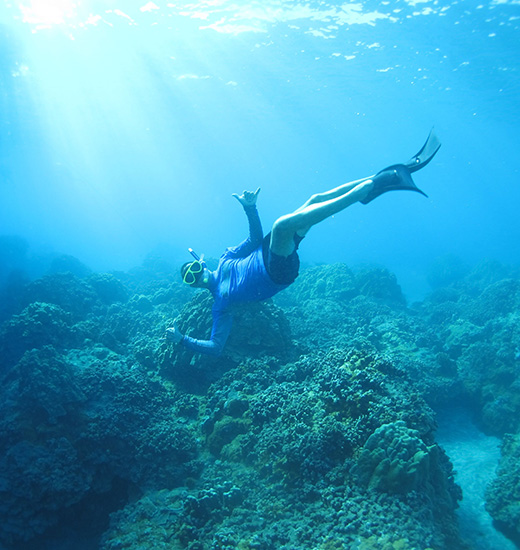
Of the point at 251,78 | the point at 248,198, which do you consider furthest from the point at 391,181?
the point at 251,78

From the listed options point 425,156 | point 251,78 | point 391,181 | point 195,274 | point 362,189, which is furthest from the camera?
point 251,78

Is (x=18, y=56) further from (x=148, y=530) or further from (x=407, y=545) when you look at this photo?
(x=407, y=545)

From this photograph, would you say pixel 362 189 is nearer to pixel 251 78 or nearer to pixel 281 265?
pixel 281 265

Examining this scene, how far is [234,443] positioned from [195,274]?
9.69ft

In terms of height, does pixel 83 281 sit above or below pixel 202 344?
above

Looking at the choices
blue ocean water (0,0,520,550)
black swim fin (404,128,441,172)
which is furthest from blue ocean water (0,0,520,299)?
black swim fin (404,128,441,172)

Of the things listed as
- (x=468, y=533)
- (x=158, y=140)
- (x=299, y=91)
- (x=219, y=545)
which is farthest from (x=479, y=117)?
(x=219, y=545)

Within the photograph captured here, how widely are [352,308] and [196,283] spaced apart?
33.4ft

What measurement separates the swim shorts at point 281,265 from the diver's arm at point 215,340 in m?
1.68

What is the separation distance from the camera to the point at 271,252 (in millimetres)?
4945

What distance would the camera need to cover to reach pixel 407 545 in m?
3.18

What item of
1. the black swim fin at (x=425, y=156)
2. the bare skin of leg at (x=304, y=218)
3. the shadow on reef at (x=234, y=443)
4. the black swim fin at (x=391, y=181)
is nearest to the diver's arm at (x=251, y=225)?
the shadow on reef at (x=234, y=443)

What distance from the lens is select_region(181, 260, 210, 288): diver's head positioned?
5.79 m

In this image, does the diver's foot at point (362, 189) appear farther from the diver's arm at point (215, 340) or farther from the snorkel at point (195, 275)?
the diver's arm at point (215, 340)
